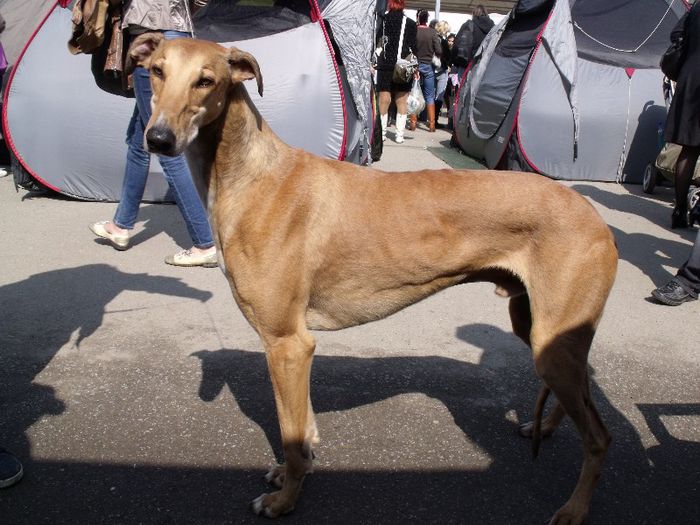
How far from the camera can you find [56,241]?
5.16 m

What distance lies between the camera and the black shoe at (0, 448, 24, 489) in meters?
2.33

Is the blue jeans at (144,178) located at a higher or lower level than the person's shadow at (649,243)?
higher

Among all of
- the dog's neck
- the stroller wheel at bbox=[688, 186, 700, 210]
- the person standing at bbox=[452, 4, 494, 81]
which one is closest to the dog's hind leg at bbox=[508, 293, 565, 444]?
the dog's neck

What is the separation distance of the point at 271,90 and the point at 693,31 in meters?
4.18

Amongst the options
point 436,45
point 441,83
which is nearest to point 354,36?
point 436,45

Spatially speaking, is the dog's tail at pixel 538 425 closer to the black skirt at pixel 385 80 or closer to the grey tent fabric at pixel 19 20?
the grey tent fabric at pixel 19 20

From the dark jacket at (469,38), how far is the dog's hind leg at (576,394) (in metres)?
11.9

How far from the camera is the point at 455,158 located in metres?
10.4

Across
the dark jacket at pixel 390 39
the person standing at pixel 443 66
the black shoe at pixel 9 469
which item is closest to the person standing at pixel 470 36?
the person standing at pixel 443 66

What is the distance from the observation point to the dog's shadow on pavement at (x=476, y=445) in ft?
7.82

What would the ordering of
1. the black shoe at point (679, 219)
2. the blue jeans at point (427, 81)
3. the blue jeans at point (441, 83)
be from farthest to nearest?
the blue jeans at point (441, 83) → the blue jeans at point (427, 81) → the black shoe at point (679, 219)

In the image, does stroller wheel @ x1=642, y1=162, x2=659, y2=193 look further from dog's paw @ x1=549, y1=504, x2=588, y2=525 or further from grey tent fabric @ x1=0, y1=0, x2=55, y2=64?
grey tent fabric @ x1=0, y1=0, x2=55, y2=64

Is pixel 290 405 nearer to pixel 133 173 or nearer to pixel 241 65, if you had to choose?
pixel 241 65

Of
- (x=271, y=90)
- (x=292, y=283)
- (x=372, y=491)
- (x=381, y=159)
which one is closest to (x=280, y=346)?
(x=292, y=283)
